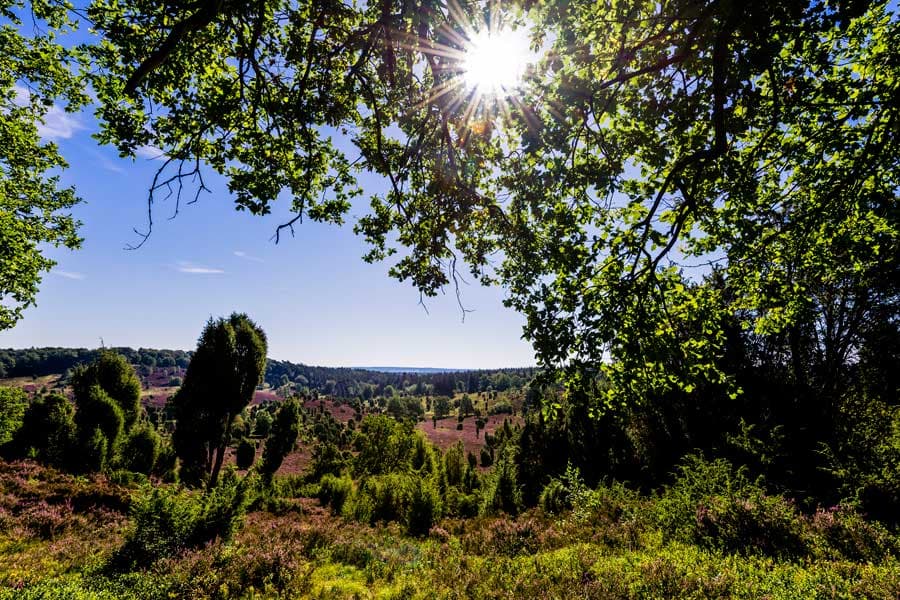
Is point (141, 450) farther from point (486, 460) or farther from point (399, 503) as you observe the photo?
point (486, 460)

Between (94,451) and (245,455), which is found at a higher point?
(94,451)

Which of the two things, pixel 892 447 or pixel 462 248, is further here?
pixel 892 447

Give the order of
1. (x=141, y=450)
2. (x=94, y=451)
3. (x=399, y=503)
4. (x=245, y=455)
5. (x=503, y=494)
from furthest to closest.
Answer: (x=245, y=455) → (x=141, y=450) → (x=503, y=494) → (x=94, y=451) → (x=399, y=503)

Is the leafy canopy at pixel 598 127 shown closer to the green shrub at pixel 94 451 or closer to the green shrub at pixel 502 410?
the green shrub at pixel 94 451

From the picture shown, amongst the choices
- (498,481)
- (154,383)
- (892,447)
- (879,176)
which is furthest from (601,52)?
(154,383)

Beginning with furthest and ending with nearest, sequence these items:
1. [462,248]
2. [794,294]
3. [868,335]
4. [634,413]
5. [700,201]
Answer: [634,413] → [868,335] → [462,248] → [794,294] → [700,201]

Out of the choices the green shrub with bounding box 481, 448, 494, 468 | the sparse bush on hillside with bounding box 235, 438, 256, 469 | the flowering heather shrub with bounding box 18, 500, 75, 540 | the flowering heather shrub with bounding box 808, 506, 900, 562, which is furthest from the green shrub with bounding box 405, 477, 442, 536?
the green shrub with bounding box 481, 448, 494, 468

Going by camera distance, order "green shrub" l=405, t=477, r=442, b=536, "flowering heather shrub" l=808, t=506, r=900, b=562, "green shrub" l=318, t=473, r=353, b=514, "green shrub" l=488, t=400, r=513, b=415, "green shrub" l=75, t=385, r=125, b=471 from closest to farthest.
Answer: "flowering heather shrub" l=808, t=506, r=900, b=562
"green shrub" l=405, t=477, r=442, b=536
"green shrub" l=75, t=385, r=125, b=471
"green shrub" l=318, t=473, r=353, b=514
"green shrub" l=488, t=400, r=513, b=415

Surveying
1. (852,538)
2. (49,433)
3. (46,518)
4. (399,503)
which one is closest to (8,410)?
(46,518)

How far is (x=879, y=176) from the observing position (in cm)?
562

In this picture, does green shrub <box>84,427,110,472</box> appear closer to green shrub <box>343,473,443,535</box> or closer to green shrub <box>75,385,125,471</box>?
green shrub <box>75,385,125,471</box>

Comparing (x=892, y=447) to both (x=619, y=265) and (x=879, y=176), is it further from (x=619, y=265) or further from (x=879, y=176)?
(x=619, y=265)

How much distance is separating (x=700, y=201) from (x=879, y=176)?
2.93 m

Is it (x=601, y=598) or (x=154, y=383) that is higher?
(x=601, y=598)
